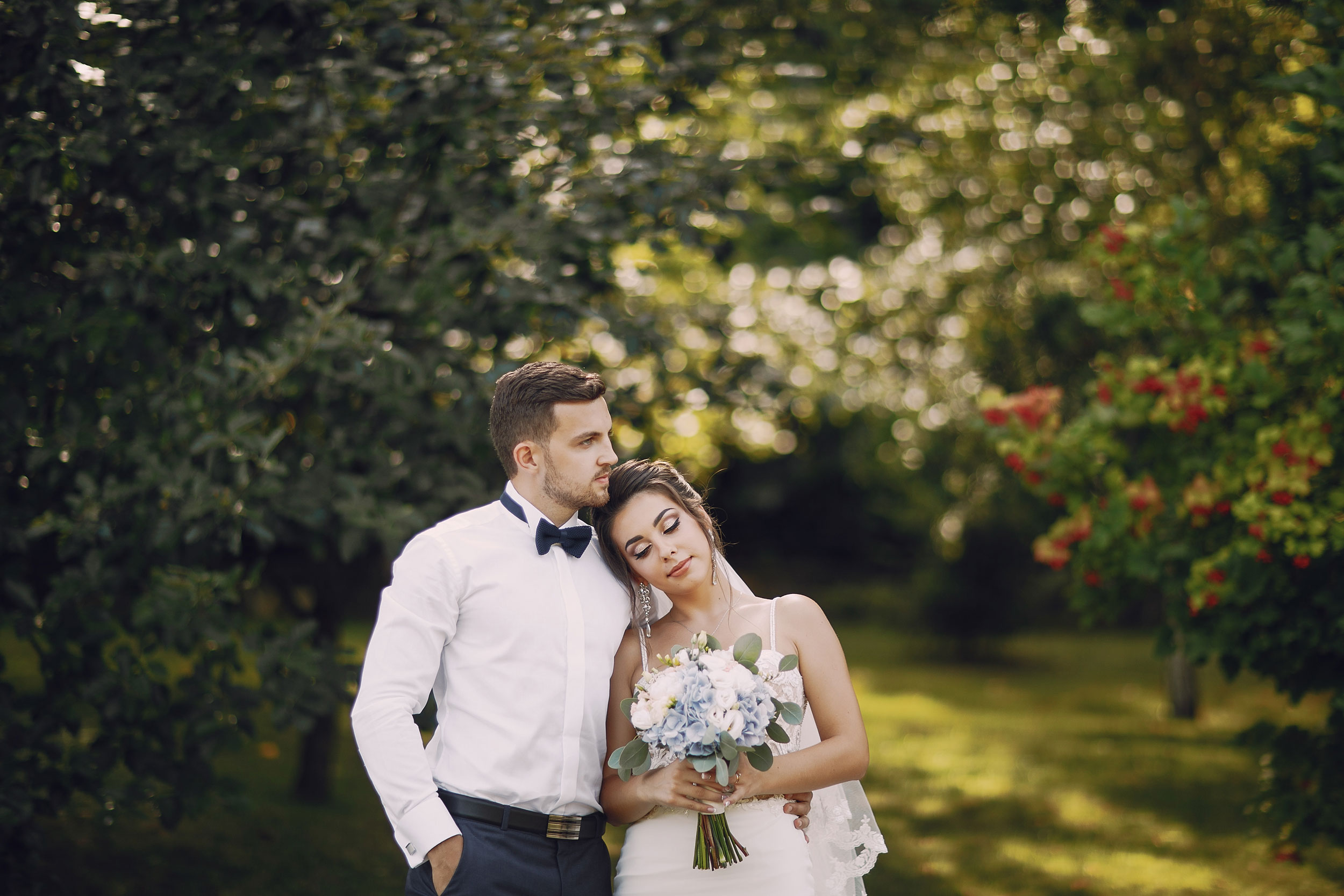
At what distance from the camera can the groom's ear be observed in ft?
8.96

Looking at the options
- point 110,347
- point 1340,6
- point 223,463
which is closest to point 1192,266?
point 1340,6

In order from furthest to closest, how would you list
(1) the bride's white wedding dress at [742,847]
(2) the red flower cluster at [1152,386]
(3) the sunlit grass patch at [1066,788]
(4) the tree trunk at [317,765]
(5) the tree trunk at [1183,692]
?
(5) the tree trunk at [1183,692]
(4) the tree trunk at [317,765]
(3) the sunlit grass patch at [1066,788]
(2) the red flower cluster at [1152,386]
(1) the bride's white wedding dress at [742,847]

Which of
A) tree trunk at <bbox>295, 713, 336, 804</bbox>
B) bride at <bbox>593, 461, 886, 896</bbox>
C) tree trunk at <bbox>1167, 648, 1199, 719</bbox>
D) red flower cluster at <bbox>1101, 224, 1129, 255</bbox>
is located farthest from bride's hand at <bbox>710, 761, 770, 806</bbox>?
tree trunk at <bbox>1167, 648, 1199, 719</bbox>

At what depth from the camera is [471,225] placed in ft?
14.0

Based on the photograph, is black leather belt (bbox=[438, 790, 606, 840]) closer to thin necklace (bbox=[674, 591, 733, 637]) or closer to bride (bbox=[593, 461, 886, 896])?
bride (bbox=[593, 461, 886, 896])

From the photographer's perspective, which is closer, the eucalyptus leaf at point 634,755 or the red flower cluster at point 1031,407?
the eucalyptus leaf at point 634,755

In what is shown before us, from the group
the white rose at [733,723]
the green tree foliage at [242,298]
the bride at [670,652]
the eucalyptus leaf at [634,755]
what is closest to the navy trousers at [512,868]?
the bride at [670,652]

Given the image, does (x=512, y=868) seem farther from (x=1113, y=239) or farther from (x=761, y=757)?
(x=1113, y=239)

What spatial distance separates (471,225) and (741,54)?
2.32m

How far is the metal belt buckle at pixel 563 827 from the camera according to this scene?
8.44 feet

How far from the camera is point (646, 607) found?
2.96 meters

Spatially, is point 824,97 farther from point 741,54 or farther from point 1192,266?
point 1192,266

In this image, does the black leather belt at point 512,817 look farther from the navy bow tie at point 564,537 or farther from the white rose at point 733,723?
the navy bow tie at point 564,537

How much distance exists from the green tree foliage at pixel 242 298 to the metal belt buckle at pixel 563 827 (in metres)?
1.58
